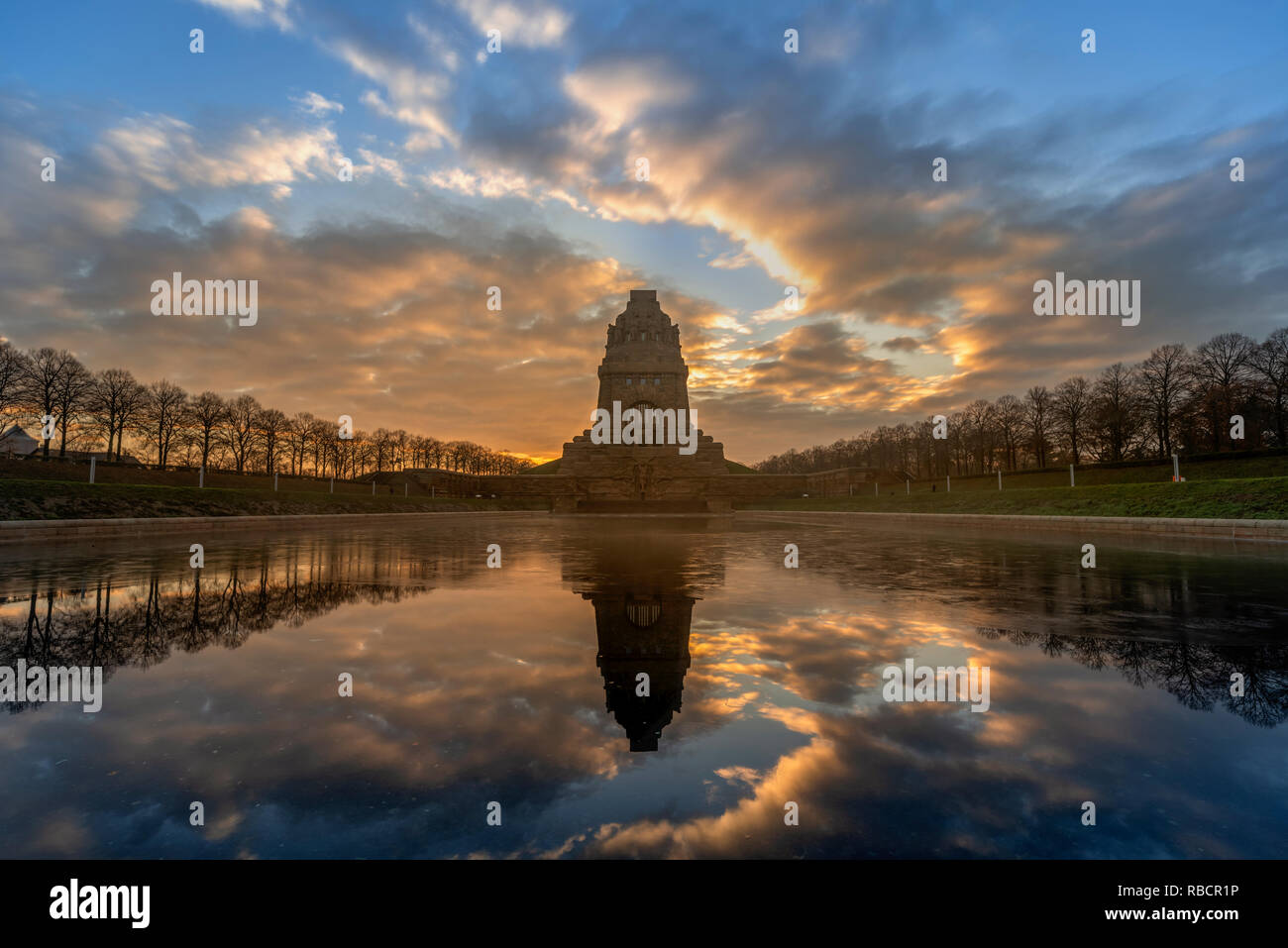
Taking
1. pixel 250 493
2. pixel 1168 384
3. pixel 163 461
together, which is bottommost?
pixel 250 493

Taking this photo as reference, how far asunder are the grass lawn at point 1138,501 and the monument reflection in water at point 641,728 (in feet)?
60.2

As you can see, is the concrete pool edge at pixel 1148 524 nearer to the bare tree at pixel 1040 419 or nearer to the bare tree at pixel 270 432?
the bare tree at pixel 1040 419

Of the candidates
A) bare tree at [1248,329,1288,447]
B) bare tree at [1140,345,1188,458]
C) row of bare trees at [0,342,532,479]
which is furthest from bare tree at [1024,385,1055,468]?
row of bare trees at [0,342,532,479]

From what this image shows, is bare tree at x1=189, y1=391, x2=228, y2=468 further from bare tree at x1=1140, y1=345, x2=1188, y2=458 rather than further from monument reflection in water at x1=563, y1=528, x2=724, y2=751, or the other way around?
bare tree at x1=1140, y1=345, x2=1188, y2=458

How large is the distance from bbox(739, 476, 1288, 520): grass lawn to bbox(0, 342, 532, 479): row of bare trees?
185 feet

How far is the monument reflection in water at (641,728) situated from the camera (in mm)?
2355

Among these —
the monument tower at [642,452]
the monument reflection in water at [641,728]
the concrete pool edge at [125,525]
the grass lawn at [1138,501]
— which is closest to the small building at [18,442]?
the concrete pool edge at [125,525]

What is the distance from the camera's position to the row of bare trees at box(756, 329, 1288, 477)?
43750 millimetres

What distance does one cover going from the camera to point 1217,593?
27.2ft

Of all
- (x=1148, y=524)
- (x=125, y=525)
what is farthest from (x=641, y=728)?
(x=1148, y=524)

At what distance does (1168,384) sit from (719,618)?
212 ft

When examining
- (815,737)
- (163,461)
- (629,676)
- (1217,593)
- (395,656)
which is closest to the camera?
(815,737)
